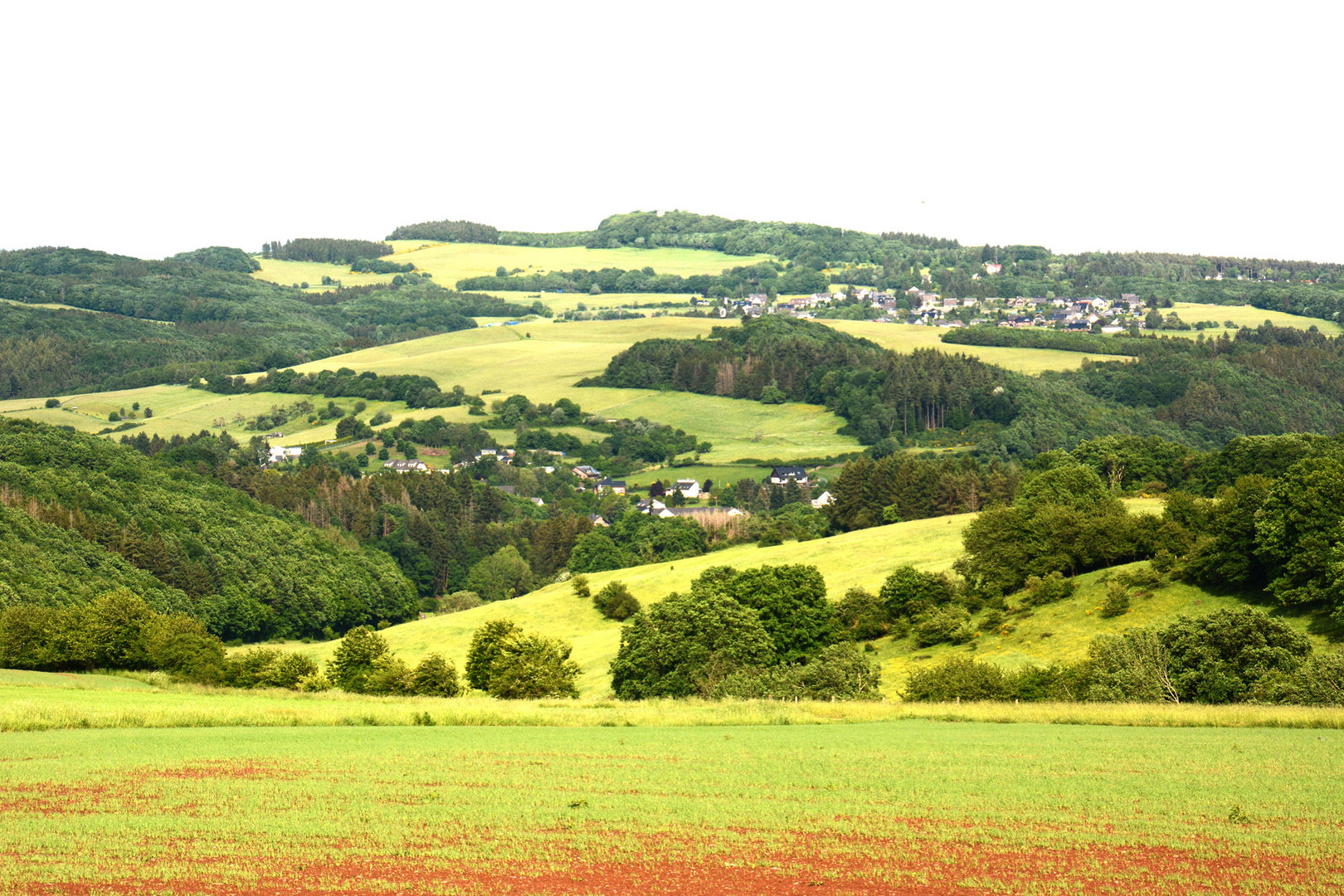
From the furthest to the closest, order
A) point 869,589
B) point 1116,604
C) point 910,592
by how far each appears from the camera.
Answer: point 869,589 → point 910,592 → point 1116,604

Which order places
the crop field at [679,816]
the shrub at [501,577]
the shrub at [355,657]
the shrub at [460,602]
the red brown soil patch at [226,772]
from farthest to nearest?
the shrub at [501,577] < the shrub at [460,602] < the shrub at [355,657] < the red brown soil patch at [226,772] < the crop field at [679,816]

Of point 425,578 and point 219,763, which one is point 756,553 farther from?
point 219,763

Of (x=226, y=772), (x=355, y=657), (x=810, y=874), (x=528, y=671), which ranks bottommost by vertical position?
(x=355, y=657)

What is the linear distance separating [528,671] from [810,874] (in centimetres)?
4191

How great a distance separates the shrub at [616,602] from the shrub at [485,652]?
1303 inches

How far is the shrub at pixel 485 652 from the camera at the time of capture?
211 ft

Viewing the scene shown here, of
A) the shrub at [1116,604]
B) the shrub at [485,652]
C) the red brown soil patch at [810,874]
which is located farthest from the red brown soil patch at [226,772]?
the shrub at [1116,604]

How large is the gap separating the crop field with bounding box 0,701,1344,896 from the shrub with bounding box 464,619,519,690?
2521 centimetres

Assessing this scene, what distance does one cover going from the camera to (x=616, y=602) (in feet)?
329

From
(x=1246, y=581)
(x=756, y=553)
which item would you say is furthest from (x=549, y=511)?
(x=1246, y=581)

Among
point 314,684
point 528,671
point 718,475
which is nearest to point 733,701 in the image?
point 528,671

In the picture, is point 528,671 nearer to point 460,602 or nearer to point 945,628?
point 945,628

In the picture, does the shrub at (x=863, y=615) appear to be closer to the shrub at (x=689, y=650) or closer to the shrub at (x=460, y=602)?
the shrub at (x=689, y=650)

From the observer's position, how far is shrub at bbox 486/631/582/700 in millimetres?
61469
